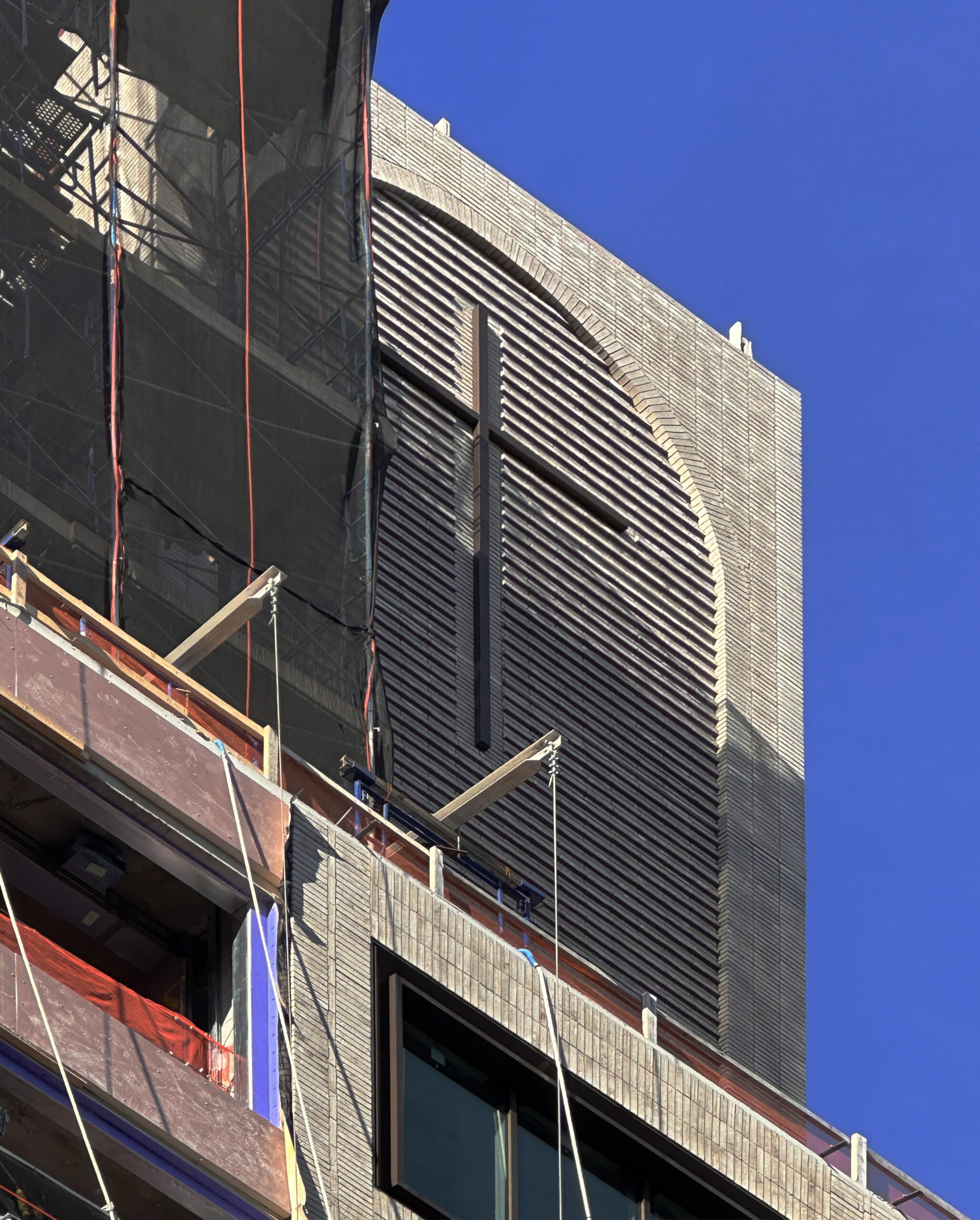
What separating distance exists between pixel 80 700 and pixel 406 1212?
4.48 metres

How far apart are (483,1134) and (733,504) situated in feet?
71.1

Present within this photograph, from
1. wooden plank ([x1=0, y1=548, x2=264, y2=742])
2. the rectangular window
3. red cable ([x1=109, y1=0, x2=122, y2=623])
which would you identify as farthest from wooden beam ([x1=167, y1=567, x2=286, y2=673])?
the rectangular window

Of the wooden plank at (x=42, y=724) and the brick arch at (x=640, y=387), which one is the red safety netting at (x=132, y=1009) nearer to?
the wooden plank at (x=42, y=724)

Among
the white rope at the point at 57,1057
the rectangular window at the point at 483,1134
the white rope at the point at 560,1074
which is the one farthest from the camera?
the white rope at the point at 560,1074

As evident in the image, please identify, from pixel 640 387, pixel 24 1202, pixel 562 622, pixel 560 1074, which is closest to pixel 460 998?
pixel 560 1074

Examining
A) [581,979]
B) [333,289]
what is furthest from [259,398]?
[581,979]

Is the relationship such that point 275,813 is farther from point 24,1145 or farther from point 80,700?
point 24,1145

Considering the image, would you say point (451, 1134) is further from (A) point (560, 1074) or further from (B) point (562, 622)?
(B) point (562, 622)

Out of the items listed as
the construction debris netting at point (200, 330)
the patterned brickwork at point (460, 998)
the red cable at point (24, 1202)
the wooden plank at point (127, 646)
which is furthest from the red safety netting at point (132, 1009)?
the construction debris netting at point (200, 330)

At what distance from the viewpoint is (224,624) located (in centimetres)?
2814

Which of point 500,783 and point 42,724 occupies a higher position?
point 500,783

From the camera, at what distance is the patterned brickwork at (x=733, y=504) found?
41.9 metres

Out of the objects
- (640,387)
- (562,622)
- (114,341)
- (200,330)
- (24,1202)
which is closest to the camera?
(24,1202)

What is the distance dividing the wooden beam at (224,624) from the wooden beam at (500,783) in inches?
103
